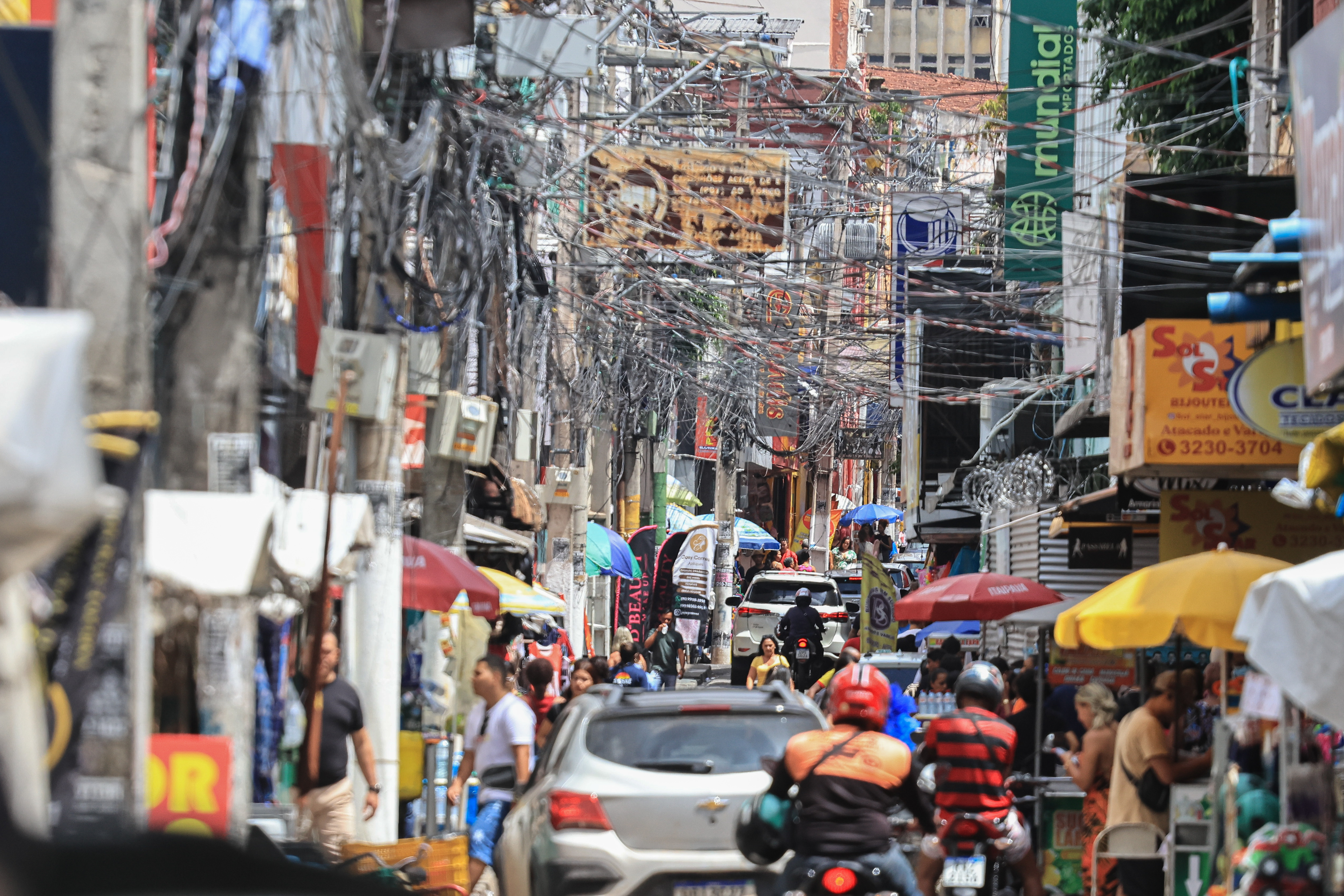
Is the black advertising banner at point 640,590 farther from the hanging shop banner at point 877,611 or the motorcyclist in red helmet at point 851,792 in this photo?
the motorcyclist in red helmet at point 851,792

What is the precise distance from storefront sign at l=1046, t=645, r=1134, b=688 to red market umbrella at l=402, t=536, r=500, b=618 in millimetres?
7014

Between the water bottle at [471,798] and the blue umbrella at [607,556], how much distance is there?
554 inches

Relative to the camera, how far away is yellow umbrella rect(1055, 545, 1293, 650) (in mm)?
9891

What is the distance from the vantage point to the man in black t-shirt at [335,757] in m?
10.7

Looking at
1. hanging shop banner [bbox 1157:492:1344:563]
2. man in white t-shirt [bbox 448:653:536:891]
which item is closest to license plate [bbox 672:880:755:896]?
man in white t-shirt [bbox 448:653:536:891]

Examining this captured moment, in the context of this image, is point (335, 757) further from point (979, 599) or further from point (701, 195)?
point (701, 195)

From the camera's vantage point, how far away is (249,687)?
822cm

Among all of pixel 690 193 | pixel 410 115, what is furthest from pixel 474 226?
pixel 690 193

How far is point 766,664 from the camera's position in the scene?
2294cm

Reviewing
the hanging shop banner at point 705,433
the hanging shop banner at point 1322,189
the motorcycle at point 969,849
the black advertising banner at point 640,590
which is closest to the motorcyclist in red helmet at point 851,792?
the motorcycle at point 969,849

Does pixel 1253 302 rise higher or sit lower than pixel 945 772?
higher

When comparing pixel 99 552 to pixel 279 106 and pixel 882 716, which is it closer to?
pixel 882 716

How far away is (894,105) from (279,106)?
15863 mm

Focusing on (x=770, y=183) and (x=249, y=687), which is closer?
(x=249, y=687)
